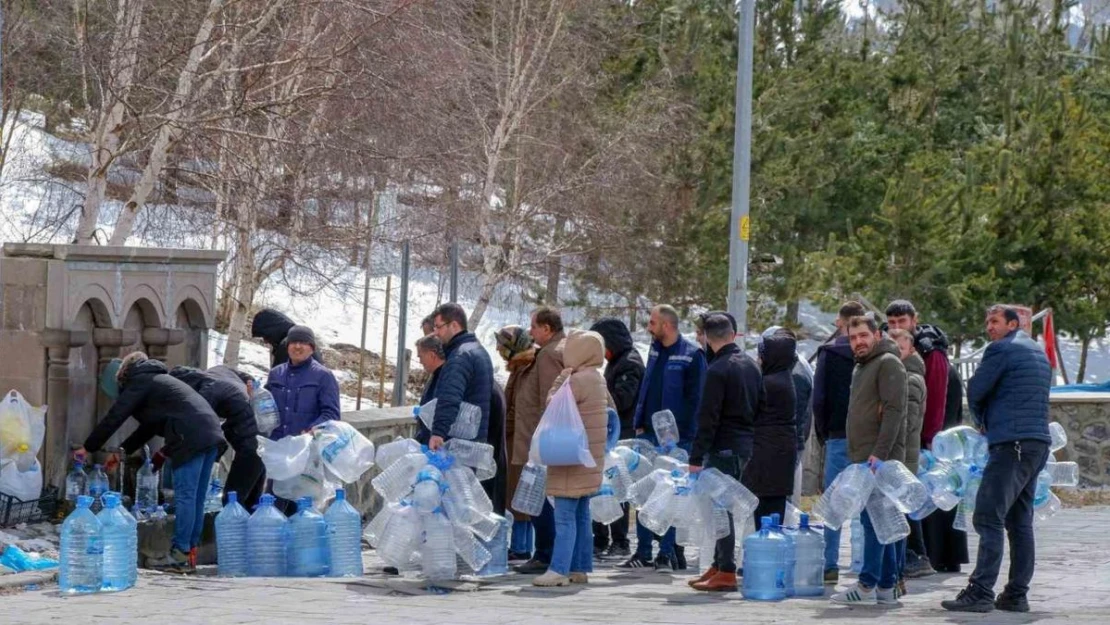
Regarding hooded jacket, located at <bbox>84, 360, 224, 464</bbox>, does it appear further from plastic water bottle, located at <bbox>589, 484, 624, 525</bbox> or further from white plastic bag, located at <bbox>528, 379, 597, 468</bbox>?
plastic water bottle, located at <bbox>589, 484, 624, 525</bbox>

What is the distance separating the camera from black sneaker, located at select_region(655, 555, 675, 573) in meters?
11.8

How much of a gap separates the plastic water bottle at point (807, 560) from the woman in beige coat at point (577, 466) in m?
1.26

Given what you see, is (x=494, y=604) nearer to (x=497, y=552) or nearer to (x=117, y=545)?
(x=497, y=552)

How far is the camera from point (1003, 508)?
9.36m

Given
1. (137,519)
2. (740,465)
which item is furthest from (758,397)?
(137,519)

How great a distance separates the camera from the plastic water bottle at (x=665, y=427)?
11695 mm

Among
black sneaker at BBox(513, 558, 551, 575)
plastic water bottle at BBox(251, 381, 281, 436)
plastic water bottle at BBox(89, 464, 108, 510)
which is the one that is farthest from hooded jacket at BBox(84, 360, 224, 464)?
black sneaker at BBox(513, 558, 551, 575)

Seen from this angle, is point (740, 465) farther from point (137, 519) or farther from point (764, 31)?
point (764, 31)

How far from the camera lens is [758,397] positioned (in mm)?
10422

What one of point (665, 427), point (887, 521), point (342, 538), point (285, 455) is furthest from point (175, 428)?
point (887, 521)

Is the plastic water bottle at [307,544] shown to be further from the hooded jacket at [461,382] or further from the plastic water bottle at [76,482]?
the plastic water bottle at [76,482]

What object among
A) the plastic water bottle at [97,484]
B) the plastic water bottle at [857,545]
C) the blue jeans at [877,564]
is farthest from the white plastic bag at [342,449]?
the blue jeans at [877,564]

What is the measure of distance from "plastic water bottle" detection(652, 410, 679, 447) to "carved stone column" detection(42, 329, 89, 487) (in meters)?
3.90

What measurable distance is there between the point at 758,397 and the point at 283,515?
3.28m
